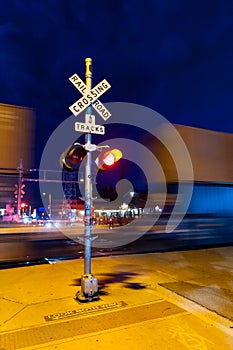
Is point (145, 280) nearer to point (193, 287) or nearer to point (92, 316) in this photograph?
point (193, 287)

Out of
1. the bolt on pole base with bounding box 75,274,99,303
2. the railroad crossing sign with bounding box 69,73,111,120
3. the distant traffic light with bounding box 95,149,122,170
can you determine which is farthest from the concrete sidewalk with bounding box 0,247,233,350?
the railroad crossing sign with bounding box 69,73,111,120

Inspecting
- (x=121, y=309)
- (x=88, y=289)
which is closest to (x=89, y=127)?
(x=88, y=289)

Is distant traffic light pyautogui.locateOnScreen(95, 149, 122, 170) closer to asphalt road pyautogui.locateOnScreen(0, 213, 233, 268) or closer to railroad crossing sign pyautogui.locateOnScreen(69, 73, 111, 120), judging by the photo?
railroad crossing sign pyautogui.locateOnScreen(69, 73, 111, 120)

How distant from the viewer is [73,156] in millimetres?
4461

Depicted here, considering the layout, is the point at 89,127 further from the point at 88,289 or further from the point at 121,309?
the point at 121,309

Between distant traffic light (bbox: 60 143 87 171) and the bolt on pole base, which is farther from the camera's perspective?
distant traffic light (bbox: 60 143 87 171)

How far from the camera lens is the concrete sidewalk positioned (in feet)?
10.1

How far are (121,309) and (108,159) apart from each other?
7.10 feet

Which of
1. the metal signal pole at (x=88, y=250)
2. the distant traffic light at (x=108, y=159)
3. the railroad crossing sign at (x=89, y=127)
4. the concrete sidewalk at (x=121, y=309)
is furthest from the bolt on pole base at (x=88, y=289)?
the railroad crossing sign at (x=89, y=127)

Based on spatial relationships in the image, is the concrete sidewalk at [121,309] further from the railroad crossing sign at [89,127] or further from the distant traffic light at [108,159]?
the railroad crossing sign at [89,127]

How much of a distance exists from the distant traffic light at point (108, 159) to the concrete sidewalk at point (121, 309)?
2.04m

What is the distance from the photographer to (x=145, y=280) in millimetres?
5551

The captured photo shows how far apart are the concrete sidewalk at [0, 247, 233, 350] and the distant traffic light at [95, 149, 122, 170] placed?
6.71 ft

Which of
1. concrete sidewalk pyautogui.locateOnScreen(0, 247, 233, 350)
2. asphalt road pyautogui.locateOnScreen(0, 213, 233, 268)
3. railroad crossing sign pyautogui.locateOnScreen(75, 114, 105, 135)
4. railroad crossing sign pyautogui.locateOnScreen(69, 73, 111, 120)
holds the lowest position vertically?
concrete sidewalk pyautogui.locateOnScreen(0, 247, 233, 350)
